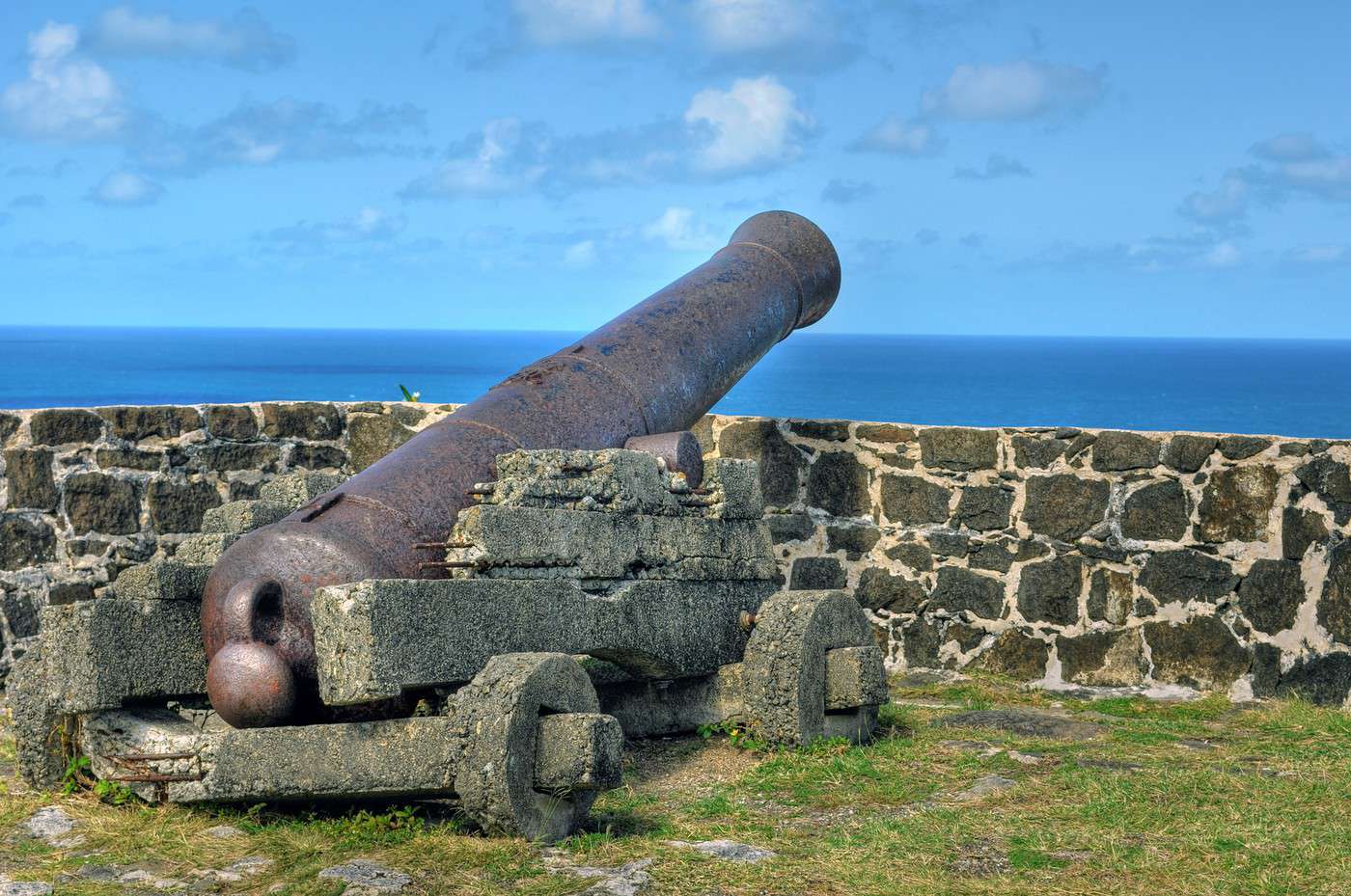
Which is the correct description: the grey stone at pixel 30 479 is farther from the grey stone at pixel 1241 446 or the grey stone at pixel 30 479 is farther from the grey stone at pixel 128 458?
the grey stone at pixel 1241 446

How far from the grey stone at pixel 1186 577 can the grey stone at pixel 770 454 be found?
2099 millimetres

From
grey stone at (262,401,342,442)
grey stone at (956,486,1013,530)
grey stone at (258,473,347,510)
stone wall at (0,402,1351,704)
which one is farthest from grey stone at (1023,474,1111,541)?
grey stone at (262,401,342,442)

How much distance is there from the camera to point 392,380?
10581 cm

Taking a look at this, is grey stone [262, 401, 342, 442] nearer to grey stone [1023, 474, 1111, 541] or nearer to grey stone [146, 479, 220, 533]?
grey stone [146, 479, 220, 533]

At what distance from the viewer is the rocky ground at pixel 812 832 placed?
5.00 m

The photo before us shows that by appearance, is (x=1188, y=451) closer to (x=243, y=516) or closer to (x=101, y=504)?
(x=243, y=516)

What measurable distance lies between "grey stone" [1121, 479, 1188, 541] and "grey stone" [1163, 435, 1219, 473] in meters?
0.10

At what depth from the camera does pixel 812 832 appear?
5664 mm

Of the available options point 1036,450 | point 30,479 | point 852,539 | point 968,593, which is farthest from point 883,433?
point 30,479

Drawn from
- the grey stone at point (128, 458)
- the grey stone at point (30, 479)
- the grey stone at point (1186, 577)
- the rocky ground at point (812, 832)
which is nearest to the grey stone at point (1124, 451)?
the grey stone at point (1186, 577)

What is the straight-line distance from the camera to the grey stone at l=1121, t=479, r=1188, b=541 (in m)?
8.52

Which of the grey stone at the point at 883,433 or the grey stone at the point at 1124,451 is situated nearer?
the grey stone at the point at 1124,451

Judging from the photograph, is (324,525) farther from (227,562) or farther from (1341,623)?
(1341,623)

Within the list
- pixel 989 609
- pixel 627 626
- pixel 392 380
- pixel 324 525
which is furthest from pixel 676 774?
pixel 392 380
